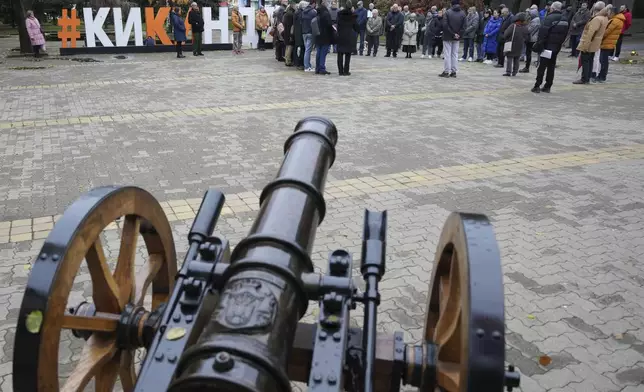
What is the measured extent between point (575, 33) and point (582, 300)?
17.0 m

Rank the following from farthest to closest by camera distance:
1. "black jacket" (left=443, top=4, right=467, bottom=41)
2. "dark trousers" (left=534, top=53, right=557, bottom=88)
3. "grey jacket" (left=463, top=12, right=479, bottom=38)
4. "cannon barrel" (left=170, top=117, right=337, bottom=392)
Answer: "grey jacket" (left=463, top=12, right=479, bottom=38), "black jacket" (left=443, top=4, right=467, bottom=41), "dark trousers" (left=534, top=53, right=557, bottom=88), "cannon barrel" (left=170, top=117, right=337, bottom=392)

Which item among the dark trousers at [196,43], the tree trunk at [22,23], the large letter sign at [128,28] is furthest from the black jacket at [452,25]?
the tree trunk at [22,23]

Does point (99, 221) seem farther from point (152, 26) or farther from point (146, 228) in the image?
point (152, 26)

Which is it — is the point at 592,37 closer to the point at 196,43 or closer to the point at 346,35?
the point at 346,35

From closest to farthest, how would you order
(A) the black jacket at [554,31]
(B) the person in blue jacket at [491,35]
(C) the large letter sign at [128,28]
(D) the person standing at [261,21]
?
1. (A) the black jacket at [554,31]
2. (B) the person in blue jacket at [491,35]
3. (C) the large letter sign at [128,28]
4. (D) the person standing at [261,21]

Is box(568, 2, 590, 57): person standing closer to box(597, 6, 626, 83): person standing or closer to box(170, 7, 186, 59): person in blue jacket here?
box(597, 6, 626, 83): person standing

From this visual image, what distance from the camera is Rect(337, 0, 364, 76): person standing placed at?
14008 mm

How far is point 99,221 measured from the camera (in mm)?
2365

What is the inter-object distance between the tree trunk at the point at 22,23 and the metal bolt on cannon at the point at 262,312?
1922 cm

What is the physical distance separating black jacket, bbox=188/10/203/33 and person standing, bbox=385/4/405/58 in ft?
20.0

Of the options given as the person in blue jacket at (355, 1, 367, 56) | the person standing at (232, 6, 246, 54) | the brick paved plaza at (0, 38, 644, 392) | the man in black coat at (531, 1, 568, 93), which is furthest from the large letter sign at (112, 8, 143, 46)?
the man in black coat at (531, 1, 568, 93)

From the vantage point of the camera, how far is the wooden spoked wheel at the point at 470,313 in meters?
1.81

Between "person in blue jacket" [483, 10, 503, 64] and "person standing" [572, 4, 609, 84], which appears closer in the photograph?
"person standing" [572, 4, 609, 84]

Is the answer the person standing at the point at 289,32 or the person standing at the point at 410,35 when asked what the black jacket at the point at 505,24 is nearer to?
the person standing at the point at 410,35
